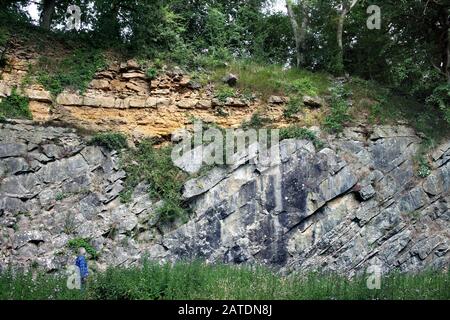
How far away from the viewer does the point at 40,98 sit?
1145cm

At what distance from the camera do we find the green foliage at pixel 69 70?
11.8 m

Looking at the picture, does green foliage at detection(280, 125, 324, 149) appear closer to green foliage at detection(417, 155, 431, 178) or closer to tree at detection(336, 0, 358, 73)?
green foliage at detection(417, 155, 431, 178)

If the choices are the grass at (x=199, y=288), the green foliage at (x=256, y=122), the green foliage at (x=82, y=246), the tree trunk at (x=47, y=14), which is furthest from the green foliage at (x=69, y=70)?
the grass at (x=199, y=288)

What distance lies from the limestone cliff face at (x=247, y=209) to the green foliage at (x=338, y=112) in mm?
422

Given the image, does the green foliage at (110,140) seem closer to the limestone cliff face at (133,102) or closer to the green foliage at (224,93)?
the limestone cliff face at (133,102)

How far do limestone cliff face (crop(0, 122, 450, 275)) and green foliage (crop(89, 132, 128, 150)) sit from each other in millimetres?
199

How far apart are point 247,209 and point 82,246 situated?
368cm

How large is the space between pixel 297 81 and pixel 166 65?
362 cm

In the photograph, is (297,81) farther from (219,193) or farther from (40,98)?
(40,98)

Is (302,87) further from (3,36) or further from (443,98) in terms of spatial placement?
(3,36)

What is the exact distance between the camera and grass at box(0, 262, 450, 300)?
22.4 feet

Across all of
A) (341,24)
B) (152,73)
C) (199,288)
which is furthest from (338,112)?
(199,288)

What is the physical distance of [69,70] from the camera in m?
12.1

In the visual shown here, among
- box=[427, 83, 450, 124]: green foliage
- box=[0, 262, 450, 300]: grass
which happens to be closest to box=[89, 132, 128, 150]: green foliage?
box=[0, 262, 450, 300]: grass
